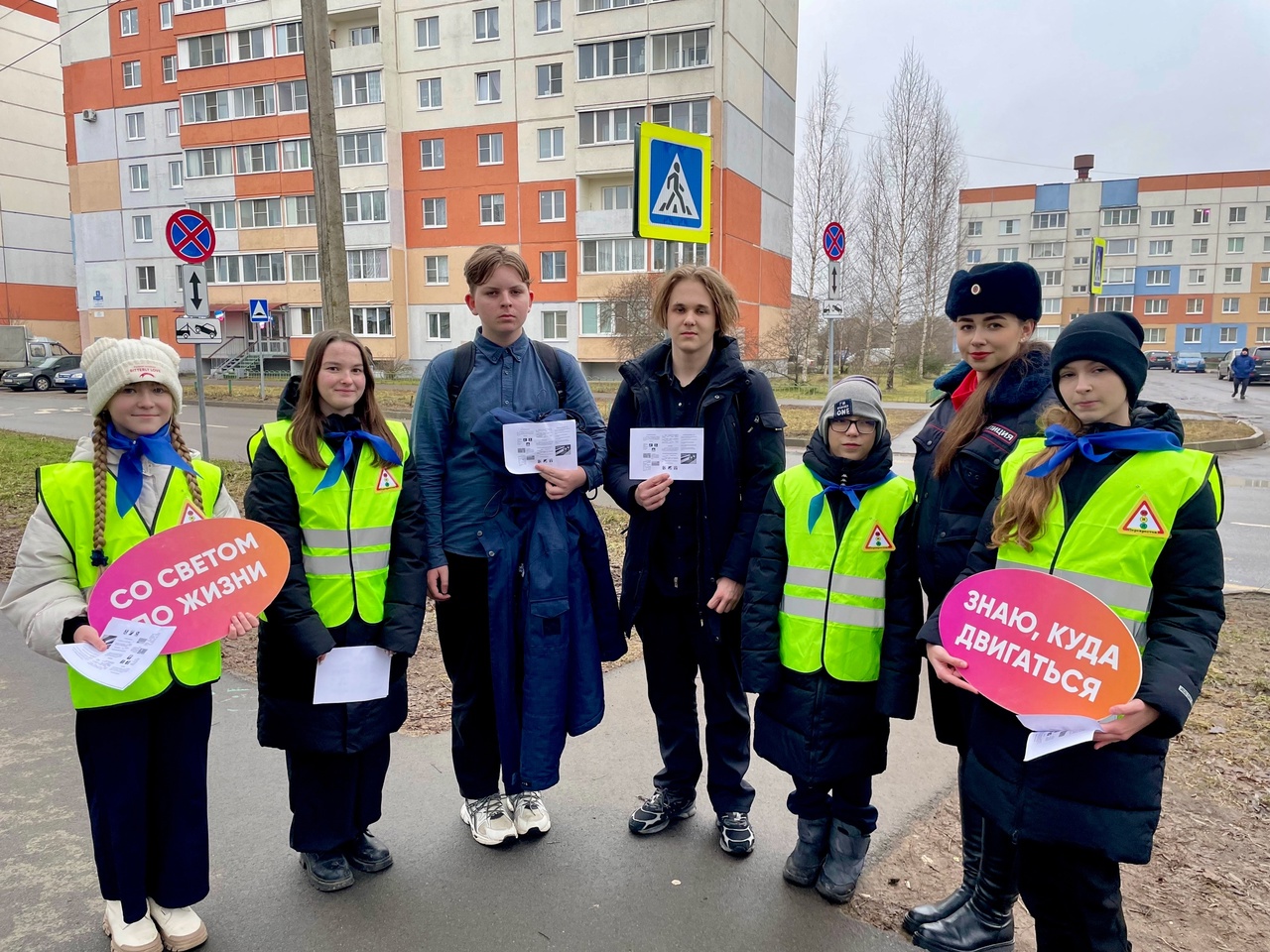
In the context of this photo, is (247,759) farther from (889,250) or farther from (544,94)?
(544,94)

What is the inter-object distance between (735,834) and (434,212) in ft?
137

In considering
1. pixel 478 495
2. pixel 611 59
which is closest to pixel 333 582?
pixel 478 495

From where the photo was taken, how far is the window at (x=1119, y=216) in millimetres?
71875

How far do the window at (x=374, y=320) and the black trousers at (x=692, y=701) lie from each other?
40306 millimetres

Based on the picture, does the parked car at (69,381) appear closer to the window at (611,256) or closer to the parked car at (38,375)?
the parked car at (38,375)

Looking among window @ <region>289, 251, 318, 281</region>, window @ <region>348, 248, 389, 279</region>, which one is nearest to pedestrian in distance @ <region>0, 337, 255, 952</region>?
window @ <region>348, 248, 389, 279</region>

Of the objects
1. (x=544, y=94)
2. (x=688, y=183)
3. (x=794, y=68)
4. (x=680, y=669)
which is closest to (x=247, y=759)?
(x=680, y=669)

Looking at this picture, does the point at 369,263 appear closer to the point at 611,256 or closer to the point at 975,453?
the point at 611,256

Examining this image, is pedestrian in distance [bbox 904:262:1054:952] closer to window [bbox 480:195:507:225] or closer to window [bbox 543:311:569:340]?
window [bbox 543:311:569:340]

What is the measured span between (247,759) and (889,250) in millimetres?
34886

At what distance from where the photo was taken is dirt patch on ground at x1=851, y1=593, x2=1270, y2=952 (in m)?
2.65

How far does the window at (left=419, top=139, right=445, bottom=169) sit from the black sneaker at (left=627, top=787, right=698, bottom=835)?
41424 millimetres

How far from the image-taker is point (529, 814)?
3.30m

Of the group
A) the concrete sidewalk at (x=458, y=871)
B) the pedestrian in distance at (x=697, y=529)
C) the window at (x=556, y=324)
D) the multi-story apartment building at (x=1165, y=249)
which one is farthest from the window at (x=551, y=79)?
the multi-story apartment building at (x=1165, y=249)
